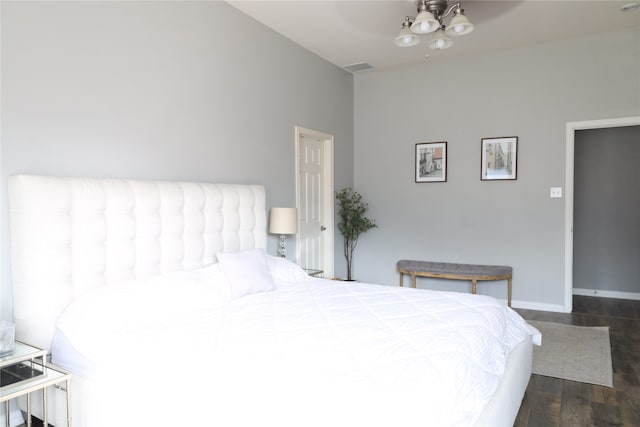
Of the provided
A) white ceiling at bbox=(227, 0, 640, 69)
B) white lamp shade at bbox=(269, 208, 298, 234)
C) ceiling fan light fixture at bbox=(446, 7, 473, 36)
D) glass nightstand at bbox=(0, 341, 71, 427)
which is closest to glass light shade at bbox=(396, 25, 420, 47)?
ceiling fan light fixture at bbox=(446, 7, 473, 36)

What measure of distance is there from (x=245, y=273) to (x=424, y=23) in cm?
207

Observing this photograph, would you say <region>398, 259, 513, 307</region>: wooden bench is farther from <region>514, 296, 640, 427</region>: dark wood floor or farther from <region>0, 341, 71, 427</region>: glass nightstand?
<region>0, 341, 71, 427</region>: glass nightstand

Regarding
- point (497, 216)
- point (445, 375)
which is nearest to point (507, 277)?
point (497, 216)

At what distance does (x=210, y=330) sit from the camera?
6.88 feet

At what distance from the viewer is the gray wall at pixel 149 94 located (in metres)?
2.21

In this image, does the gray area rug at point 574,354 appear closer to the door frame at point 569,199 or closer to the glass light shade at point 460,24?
the door frame at point 569,199

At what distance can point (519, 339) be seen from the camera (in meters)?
2.41

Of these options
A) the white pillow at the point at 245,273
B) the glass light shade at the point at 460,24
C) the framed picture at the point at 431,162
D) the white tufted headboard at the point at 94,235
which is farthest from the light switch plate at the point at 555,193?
the white tufted headboard at the point at 94,235

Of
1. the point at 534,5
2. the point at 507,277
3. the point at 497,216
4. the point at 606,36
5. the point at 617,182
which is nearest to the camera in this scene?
the point at 534,5

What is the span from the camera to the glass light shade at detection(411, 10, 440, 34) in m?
2.73

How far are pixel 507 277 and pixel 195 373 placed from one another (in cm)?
381

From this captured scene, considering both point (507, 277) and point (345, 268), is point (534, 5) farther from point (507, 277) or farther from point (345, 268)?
point (345, 268)

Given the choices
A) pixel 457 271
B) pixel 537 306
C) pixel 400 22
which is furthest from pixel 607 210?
pixel 400 22

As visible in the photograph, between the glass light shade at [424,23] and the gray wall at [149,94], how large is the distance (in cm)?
160
